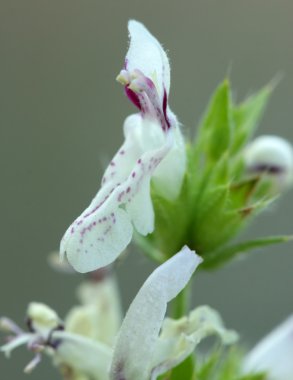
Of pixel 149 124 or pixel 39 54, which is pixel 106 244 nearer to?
pixel 149 124

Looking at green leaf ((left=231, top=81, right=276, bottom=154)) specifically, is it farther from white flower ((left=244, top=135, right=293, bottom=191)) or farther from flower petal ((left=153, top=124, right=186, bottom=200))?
flower petal ((left=153, top=124, right=186, bottom=200))

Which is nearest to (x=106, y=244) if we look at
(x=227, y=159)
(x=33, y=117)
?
(x=227, y=159)

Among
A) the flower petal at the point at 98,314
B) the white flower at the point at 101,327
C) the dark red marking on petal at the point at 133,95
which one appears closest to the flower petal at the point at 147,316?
the white flower at the point at 101,327

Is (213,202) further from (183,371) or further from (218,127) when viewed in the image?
(183,371)

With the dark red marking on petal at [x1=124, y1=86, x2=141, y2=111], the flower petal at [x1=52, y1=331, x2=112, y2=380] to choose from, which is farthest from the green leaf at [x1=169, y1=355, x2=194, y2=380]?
the dark red marking on petal at [x1=124, y1=86, x2=141, y2=111]

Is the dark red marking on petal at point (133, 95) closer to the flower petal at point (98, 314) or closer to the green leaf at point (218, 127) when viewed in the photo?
the green leaf at point (218, 127)
